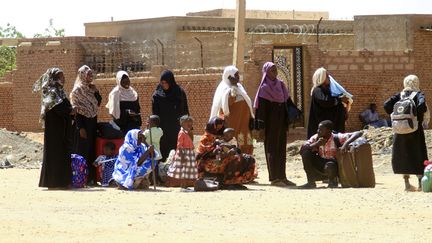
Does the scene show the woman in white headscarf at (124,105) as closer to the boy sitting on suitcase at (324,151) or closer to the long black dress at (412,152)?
the boy sitting on suitcase at (324,151)

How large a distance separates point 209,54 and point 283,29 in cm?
445

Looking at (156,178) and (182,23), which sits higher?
(182,23)

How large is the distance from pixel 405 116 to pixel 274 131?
7.55ft

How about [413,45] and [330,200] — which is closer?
[330,200]

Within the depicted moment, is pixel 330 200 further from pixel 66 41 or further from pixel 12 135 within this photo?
pixel 66 41

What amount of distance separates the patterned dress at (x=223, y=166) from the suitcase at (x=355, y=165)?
1.12 metres

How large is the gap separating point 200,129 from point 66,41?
484 centimetres

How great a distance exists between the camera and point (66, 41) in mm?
30344

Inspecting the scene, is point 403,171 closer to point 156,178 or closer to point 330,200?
point 330,200

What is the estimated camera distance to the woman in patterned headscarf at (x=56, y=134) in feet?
49.8

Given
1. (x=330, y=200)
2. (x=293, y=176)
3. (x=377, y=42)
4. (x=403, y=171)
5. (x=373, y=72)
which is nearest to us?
(x=330, y=200)

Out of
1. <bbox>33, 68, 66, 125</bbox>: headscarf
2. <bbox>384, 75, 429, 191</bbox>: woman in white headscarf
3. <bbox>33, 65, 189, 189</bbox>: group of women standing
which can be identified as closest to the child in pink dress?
<bbox>33, 65, 189, 189</bbox>: group of women standing

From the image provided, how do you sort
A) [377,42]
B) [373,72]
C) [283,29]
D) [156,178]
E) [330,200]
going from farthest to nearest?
[283,29] < [377,42] < [373,72] < [156,178] < [330,200]

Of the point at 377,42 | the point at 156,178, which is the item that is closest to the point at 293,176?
the point at 156,178
